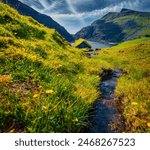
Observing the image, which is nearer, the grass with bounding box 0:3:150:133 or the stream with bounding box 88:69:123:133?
the grass with bounding box 0:3:150:133

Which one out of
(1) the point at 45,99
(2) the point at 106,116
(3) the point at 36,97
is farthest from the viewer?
(2) the point at 106,116

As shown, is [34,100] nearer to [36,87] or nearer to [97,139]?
[36,87]

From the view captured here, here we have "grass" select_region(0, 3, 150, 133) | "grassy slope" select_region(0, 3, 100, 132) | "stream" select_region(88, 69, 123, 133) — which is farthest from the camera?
"stream" select_region(88, 69, 123, 133)

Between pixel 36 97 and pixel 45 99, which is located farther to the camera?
pixel 36 97

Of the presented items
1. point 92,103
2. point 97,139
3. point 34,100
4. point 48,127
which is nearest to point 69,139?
point 97,139

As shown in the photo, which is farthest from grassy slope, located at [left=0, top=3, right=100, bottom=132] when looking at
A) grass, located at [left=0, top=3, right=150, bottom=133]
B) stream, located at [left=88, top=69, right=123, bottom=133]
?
stream, located at [left=88, top=69, right=123, bottom=133]

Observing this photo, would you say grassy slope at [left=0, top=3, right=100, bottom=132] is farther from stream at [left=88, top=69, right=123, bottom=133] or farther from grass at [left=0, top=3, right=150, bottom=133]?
stream at [left=88, top=69, right=123, bottom=133]

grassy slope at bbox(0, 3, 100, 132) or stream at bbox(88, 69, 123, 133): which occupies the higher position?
grassy slope at bbox(0, 3, 100, 132)

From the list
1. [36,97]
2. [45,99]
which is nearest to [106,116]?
[45,99]

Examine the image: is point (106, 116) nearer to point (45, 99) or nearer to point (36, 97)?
point (45, 99)

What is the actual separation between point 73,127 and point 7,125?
2.36m

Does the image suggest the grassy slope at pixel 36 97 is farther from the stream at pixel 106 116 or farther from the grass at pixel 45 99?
the stream at pixel 106 116

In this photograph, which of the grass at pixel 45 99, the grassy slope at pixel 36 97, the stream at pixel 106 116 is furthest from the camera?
the stream at pixel 106 116

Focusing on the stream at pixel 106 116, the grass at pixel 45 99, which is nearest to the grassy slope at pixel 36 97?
the grass at pixel 45 99
